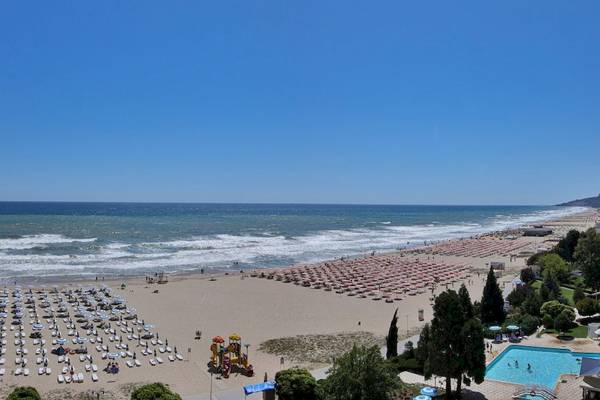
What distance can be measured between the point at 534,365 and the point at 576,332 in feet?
21.7

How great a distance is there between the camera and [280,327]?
34.3 m

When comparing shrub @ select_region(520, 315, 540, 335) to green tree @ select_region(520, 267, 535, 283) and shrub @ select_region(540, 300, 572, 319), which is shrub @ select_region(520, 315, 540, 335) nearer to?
shrub @ select_region(540, 300, 572, 319)

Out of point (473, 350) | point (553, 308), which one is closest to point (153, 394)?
point (473, 350)

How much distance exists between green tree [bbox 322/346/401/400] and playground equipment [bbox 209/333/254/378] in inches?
334

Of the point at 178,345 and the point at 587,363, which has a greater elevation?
the point at 587,363

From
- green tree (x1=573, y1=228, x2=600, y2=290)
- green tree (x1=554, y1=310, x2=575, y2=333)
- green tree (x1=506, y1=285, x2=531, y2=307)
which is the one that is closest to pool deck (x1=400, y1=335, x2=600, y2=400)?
green tree (x1=554, y1=310, x2=575, y2=333)

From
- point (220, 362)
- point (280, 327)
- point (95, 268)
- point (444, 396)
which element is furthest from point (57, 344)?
point (95, 268)

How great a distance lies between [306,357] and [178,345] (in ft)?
25.9

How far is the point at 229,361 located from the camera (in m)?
25.9

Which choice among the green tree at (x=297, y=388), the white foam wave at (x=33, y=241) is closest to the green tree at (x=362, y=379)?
the green tree at (x=297, y=388)

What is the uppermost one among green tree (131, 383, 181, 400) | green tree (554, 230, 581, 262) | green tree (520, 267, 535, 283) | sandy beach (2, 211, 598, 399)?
green tree (554, 230, 581, 262)

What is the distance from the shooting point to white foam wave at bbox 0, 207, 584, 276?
6319 centimetres

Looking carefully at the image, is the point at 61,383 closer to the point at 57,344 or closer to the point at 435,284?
the point at 57,344

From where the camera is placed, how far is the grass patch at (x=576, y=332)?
30.0 meters
